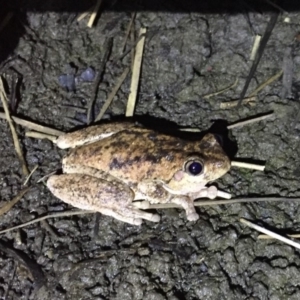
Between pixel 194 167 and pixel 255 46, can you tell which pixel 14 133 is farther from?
pixel 255 46

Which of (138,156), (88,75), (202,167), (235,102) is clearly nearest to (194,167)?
(202,167)

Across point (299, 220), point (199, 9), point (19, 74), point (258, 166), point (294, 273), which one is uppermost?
point (199, 9)

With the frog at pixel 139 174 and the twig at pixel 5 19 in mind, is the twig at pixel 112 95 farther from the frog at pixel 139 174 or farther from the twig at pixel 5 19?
the twig at pixel 5 19

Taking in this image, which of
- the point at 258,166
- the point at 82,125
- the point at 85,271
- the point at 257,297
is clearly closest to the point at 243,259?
the point at 257,297

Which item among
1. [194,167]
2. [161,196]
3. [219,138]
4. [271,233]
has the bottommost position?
[271,233]

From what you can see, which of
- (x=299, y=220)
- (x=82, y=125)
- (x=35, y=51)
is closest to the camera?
(x=299, y=220)

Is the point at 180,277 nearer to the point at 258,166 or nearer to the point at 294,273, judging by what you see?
the point at 294,273
